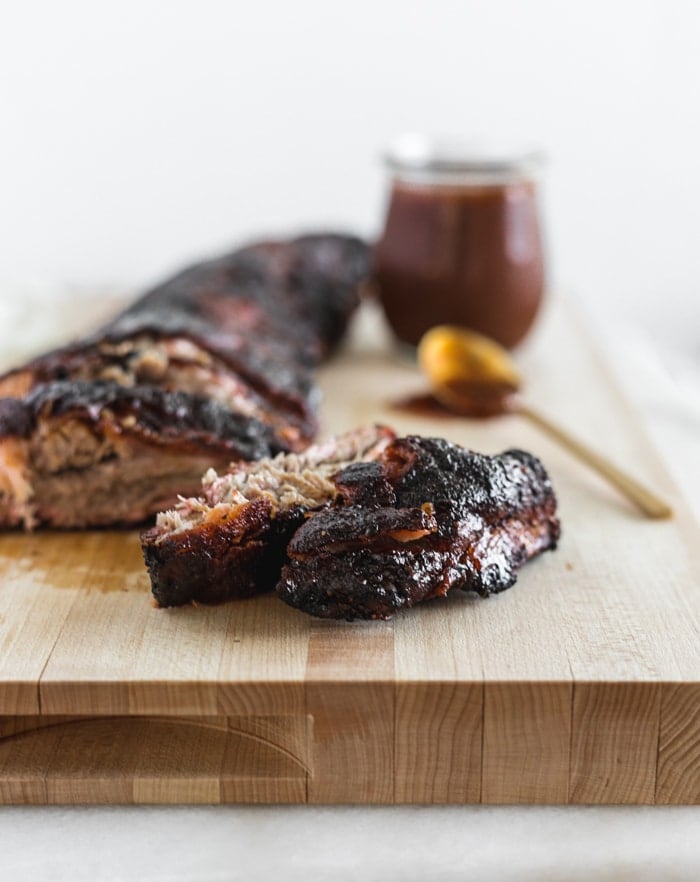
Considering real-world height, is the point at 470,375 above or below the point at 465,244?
below

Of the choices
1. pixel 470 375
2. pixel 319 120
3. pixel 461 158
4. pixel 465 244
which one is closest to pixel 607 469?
pixel 470 375

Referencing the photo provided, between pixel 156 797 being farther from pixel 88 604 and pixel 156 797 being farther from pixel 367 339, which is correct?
pixel 367 339

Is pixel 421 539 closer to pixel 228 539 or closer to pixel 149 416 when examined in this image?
pixel 228 539

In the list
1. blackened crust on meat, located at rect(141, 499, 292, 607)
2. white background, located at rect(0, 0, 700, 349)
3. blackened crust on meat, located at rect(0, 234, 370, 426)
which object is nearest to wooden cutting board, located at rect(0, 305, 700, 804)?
blackened crust on meat, located at rect(141, 499, 292, 607)

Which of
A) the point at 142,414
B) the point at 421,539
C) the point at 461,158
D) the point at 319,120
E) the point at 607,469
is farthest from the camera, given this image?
the point at 319,120

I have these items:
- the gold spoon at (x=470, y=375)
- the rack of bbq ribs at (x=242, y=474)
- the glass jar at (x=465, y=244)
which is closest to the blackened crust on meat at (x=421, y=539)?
the rack of bbq ribs at (x=242, y=474)

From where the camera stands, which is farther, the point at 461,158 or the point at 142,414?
the point at 461,158

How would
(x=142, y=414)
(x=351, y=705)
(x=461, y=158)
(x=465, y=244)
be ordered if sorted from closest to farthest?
(x=351, y=705) < (x=142, y=414) < (x=465, y=244) < (x=461, y=158)
